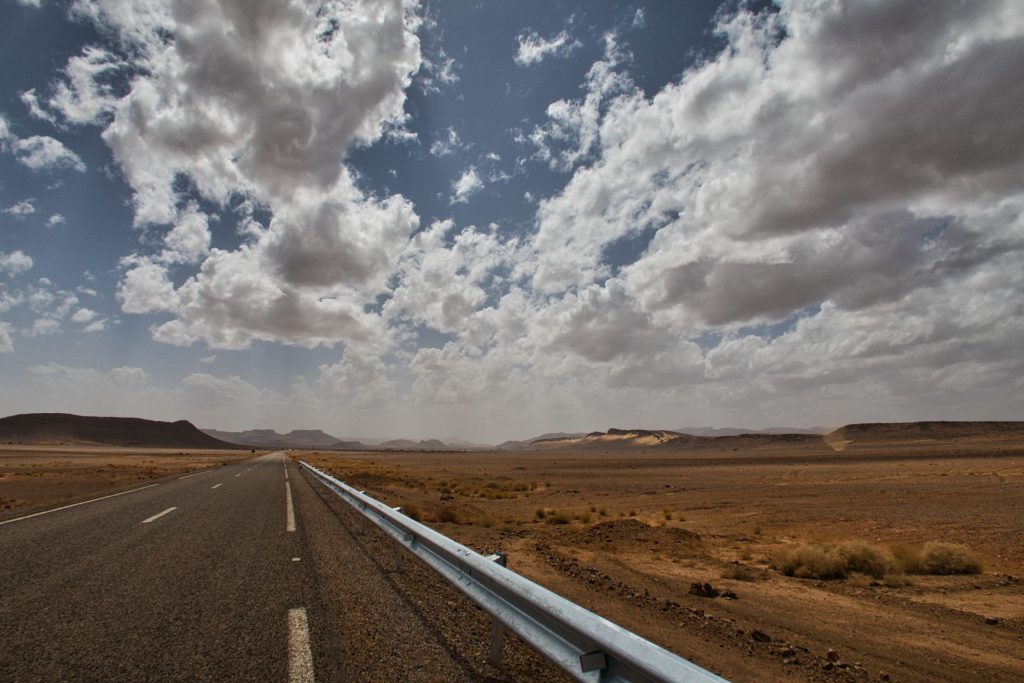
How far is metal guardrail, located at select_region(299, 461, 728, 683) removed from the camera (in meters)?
2.19

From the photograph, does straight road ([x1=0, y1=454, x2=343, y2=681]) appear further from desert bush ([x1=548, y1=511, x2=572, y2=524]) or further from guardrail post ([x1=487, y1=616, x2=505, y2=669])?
desert bush ([x1=548, y1=511, x2=572, y2=524])

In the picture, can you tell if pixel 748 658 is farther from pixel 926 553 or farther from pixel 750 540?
pixel 750 540

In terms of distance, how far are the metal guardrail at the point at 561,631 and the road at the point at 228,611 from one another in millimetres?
460

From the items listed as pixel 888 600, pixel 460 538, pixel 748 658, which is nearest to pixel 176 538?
pixel 460 538

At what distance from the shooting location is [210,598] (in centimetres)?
522

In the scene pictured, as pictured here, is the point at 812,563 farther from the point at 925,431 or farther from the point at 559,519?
the point at 925,431

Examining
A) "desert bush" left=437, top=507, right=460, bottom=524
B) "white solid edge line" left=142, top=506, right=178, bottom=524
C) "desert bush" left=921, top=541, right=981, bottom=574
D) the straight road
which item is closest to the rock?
"desert bush" left=921, top=541, right=981, bottom=574

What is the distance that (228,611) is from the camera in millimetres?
4812

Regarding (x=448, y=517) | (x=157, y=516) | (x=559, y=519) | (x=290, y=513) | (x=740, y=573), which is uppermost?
(x=157, y=516)

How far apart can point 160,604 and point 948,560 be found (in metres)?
13.4

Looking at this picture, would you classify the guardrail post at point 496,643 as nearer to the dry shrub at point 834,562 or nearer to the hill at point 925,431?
the dry shrub at point 834,562

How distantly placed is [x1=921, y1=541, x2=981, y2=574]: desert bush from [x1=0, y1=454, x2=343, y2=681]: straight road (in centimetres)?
1163

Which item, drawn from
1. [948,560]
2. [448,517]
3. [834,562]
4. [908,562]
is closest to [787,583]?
[834,562]

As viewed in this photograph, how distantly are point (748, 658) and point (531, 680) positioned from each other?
2.83m
